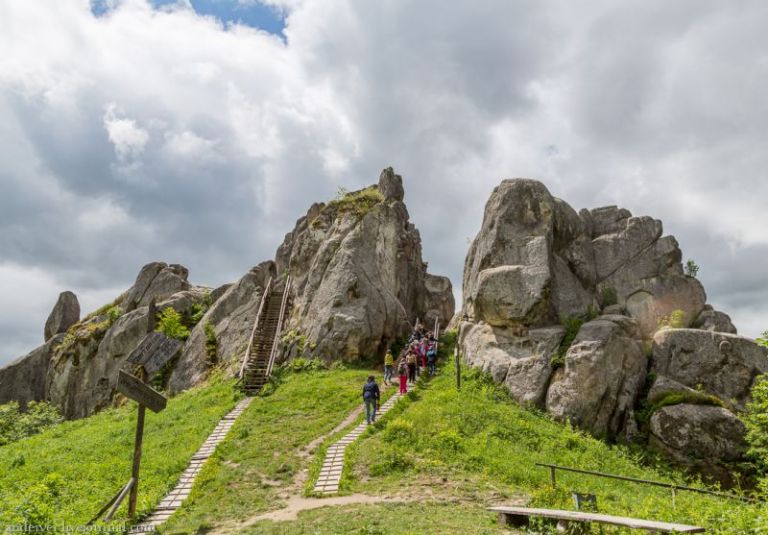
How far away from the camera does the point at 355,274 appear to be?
126 feet

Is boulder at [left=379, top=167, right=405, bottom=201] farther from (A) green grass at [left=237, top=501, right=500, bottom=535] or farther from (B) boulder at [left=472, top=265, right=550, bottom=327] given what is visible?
(A) green grass at [left=237, top=501, right=500, bottom=535]

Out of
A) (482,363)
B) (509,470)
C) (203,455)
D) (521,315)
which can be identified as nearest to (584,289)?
(521,315)

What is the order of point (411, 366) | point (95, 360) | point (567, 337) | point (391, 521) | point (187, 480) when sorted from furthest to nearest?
point (95, 360) < point (411, 366) < point (567, 337) < point (187, 480) < point (391, 521)

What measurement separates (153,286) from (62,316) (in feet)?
55.1

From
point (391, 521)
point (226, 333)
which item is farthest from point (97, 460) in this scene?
point (226, 333)

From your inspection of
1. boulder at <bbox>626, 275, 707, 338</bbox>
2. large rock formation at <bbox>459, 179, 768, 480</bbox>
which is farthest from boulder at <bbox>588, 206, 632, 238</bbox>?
boulder at <bbox>626, 275, 707, 338</bbox>

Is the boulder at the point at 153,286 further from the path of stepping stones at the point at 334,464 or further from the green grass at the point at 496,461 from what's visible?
the path of stepping stones at the point at 334,464

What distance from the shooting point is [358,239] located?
135ft

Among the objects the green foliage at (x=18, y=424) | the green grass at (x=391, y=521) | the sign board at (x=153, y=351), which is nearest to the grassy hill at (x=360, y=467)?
the green grass at (x=391, y=521)

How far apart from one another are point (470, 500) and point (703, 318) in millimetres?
26009

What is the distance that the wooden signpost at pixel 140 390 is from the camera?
14.5m

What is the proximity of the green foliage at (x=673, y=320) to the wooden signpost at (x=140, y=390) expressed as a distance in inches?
1101

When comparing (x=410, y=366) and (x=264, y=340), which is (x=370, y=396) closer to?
(x=410, y=366)

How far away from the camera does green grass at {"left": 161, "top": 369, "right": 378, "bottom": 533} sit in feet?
49.6
